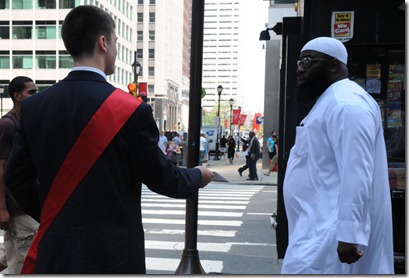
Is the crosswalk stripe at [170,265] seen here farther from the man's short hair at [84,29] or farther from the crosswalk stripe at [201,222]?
the man's short hair at [84,29]

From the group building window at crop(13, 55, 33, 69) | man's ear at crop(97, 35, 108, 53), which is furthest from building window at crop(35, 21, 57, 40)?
man's ear at crop(97, 35, 108, 53)

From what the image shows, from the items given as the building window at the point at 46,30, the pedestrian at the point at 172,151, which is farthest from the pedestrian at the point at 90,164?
the building window at the point at 46,30

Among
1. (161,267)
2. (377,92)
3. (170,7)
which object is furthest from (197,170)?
(170,7)

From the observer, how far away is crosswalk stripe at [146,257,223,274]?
6438mm

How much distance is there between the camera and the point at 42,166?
89.7 inches

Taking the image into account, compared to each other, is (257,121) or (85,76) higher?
(85,76)

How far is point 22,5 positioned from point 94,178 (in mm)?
73174

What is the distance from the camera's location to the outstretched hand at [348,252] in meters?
2.38

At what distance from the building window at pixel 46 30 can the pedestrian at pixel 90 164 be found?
7028cm

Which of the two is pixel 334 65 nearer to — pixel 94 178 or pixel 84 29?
pixel 84 29

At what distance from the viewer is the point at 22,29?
68.7 m

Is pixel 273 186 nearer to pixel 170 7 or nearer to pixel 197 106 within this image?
pixel 197 106

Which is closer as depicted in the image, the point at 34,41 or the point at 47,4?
the point at 47,4

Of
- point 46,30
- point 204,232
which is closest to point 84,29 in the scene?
point 204,232
